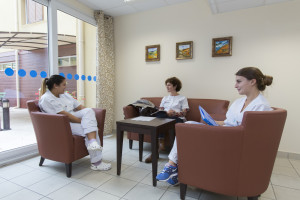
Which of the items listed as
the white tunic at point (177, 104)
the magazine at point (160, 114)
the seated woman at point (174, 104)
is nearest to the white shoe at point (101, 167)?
the seated woman at point (174, 104)

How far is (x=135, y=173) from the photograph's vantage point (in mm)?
2291

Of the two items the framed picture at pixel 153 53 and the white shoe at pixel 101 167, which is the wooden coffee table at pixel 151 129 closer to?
the white shoe at pixel 101 167

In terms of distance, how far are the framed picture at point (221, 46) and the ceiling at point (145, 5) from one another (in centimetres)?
50

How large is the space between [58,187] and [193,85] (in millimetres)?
2715

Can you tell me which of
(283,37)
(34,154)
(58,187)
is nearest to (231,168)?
(58,187)

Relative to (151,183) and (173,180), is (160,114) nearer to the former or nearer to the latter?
(151,183)

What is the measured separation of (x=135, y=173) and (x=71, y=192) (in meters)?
0.77

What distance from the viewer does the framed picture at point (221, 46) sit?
314cm

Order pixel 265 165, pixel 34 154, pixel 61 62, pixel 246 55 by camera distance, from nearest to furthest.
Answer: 1. pixel 265 165
2. pixel 34 154
3. pixel 246 55
4. pixel 61 62

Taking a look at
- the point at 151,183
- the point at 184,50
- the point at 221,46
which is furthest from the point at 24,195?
the point at 221,46

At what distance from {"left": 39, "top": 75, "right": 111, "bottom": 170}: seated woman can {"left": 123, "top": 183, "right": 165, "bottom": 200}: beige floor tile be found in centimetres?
62

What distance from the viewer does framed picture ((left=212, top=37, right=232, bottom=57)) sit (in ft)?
10.3

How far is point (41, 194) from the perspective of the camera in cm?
181

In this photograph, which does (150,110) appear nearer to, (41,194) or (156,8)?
(41,194)
